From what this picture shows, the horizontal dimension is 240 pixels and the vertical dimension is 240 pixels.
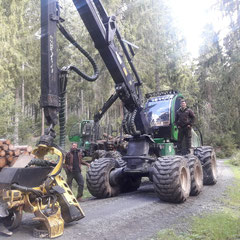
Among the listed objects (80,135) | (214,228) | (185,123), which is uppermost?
(80,135)

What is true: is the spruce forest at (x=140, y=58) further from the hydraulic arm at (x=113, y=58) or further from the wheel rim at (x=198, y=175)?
the wheel rim at (x=198, y=175)

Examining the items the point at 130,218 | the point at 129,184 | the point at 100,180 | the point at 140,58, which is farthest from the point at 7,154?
the point at 140,58

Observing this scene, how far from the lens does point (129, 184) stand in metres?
9.15

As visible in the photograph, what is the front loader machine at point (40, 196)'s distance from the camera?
4.60m

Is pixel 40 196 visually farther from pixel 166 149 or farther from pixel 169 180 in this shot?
pixel 166 149

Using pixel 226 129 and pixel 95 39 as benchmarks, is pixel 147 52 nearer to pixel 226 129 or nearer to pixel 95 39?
pixel 226 129

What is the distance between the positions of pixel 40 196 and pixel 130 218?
5.69 ft

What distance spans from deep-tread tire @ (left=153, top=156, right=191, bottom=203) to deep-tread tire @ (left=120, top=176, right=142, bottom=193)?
1893 millimetres

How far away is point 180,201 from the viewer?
701 cm

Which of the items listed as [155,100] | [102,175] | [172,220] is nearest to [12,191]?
[172,220]

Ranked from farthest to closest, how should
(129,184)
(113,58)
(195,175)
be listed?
(129,184) → (195,175) → (113,58)

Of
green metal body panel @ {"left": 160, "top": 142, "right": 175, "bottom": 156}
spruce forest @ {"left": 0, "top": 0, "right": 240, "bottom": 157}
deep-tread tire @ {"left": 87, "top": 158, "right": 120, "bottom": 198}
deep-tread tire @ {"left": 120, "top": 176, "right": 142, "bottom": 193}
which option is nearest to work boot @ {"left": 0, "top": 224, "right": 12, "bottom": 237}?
deep-tread tire @ {"left": 87, "top": 158, "right": 120, "bottom": 198}

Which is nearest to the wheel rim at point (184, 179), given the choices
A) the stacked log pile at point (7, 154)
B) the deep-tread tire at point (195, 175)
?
the deep-tread tire at point (195, 175)

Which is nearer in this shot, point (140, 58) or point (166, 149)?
point (166, 149)
